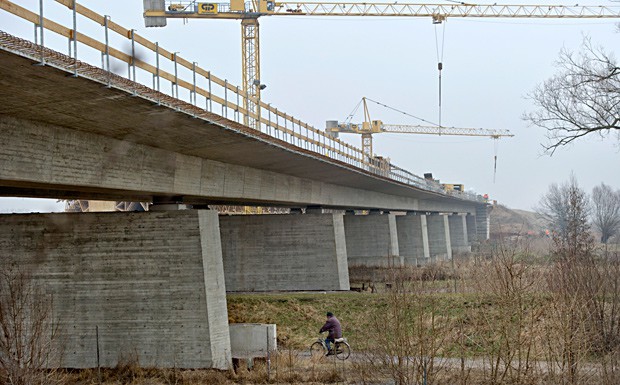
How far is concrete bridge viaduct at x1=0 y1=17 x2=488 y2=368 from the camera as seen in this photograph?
49.4 ft

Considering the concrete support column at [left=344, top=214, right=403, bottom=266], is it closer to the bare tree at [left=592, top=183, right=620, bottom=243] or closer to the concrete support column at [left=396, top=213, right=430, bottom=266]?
the concrete support column at [left=396, top=213, right=430, bottom=266]

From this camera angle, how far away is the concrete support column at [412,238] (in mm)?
67562

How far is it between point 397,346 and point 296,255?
24109 millimetres

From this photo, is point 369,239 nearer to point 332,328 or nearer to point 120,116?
point 332,328

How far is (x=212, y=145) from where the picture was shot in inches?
899

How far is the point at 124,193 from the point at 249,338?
21.6ft

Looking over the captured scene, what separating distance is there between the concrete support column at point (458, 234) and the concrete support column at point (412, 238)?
27.1 meters

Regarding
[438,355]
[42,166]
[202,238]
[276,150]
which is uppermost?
[276,150]

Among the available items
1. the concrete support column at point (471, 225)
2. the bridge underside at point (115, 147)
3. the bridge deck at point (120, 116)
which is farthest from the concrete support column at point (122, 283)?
the concrete support column at point (471, 225)

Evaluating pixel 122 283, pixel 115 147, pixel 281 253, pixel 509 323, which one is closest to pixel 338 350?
pixel 122 283

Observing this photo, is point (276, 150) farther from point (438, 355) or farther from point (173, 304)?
point (438, 355)

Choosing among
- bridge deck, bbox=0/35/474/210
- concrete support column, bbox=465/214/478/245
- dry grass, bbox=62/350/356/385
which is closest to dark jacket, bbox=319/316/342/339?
dry grass, bbox=62/350/356/385

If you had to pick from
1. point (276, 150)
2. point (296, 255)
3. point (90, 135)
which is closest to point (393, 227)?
point (296, 255)

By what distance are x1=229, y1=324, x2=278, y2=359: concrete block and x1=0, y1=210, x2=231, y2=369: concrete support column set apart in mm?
2185
